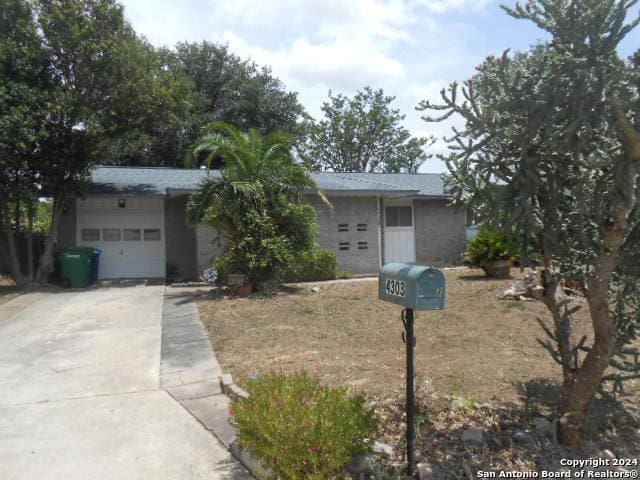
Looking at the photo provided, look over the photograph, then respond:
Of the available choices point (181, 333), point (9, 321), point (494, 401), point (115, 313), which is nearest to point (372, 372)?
point (494, 401)

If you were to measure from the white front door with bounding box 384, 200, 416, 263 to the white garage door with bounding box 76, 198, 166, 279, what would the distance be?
7.54m

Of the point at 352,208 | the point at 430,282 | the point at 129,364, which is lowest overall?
the point at 129,364

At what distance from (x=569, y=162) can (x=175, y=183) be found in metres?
15.4

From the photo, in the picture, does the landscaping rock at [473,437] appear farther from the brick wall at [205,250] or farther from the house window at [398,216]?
the house window at [398,216]

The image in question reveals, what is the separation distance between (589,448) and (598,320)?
3.24ft

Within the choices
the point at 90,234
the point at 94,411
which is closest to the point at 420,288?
the point at 94,411

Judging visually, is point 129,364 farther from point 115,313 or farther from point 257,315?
point 115,313

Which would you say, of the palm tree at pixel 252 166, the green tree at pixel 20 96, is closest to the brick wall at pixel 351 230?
the palm tree at pixel 252 166

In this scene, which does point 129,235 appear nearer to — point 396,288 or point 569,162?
point 396,288

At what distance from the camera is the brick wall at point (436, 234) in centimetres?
1942

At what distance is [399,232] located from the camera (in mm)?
19312

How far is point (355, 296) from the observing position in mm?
11617

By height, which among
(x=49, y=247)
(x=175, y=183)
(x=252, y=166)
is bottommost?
(x=49, y=247)

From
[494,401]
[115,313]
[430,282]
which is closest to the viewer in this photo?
[430,282]
